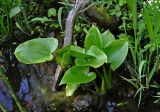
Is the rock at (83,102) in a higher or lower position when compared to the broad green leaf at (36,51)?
lower

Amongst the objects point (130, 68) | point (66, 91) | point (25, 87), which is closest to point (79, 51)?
point (66, 91)

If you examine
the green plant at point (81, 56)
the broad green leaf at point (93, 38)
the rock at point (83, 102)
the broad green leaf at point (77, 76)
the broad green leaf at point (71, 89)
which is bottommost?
the rock at point (83, 102)

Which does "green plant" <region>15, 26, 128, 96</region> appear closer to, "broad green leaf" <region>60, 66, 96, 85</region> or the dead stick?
"broad green leaf" <region>60, 66, 96, 85</region>

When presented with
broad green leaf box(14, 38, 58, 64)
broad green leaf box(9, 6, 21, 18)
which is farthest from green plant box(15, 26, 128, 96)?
broad green leaf box(9, 6, 21, 18)

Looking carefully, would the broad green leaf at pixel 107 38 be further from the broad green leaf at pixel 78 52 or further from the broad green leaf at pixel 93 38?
the broad green leaf at pixel 78 52

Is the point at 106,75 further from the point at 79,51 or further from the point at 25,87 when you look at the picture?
the point at 25,87

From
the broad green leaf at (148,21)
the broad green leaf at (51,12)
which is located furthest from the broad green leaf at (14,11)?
the broad green leaf at (148,21)
